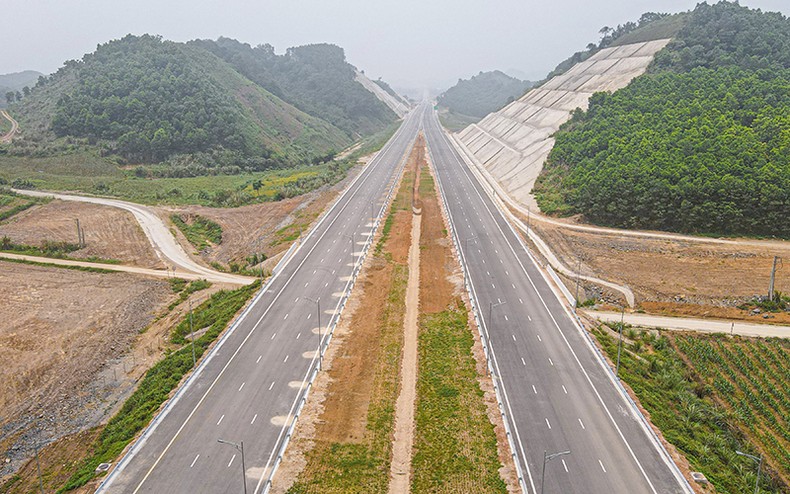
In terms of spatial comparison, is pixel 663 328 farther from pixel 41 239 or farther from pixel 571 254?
pixel 41 239

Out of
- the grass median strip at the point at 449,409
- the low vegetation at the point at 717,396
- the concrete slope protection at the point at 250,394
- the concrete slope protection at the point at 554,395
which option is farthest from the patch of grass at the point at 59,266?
the low vegetation at the point at 717,396

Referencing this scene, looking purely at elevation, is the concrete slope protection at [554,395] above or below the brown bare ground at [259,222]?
below

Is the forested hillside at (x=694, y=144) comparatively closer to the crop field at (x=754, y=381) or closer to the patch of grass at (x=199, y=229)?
the crop field at (x=754, y=381)

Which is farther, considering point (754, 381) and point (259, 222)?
point (259, 222)

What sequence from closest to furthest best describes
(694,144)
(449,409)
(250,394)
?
(449,409) → (250,394) → (694,144)

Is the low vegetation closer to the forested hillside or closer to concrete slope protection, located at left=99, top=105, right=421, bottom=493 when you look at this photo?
concrete slope protection, located at left=99, top=105, right=421, bottom=493

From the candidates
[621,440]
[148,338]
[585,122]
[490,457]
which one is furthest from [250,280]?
[585,122]

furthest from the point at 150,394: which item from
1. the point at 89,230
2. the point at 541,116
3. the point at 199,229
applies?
the point at 541,116

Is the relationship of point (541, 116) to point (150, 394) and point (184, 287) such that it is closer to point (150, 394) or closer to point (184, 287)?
point (184, 287)
